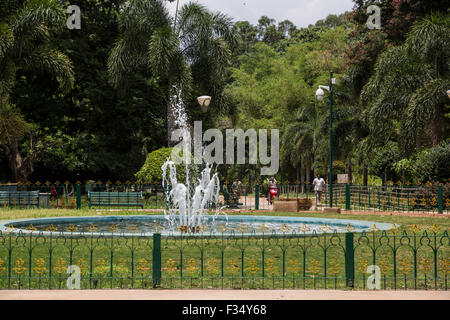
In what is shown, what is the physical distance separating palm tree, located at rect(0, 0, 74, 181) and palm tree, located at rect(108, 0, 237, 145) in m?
2.77

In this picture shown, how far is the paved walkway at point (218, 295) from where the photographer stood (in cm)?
624

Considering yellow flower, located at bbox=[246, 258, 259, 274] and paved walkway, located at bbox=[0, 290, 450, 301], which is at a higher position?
yellow flower, located at bbox=[246, 258, 259, 274]

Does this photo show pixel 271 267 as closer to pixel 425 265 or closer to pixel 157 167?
pixel 425 265

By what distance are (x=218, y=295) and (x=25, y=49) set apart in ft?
61.6

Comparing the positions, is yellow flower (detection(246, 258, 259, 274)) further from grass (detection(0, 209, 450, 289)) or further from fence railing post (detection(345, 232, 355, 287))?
fence railing post (detection(345, 232, 355, 287))

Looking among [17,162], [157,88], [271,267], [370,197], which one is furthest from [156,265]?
[17,162]

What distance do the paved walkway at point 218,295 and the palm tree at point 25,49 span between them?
48.3 feet

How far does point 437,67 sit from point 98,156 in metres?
17.1

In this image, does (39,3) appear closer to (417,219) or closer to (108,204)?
(108,204)

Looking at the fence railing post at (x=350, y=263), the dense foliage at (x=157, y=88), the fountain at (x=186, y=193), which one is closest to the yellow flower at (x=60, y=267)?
the fence railing post at (x=350, y=263)

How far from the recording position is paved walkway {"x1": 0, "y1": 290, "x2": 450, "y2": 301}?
624 centimetres

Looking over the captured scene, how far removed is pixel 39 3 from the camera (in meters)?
21.5

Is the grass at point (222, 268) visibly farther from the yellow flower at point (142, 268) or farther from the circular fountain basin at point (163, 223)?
the circular fountain basin at point (163, 223)

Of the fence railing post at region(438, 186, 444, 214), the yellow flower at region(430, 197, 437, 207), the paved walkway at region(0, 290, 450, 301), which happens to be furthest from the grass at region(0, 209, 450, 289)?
the yellow flower at region(430, 197, 437, 207)
